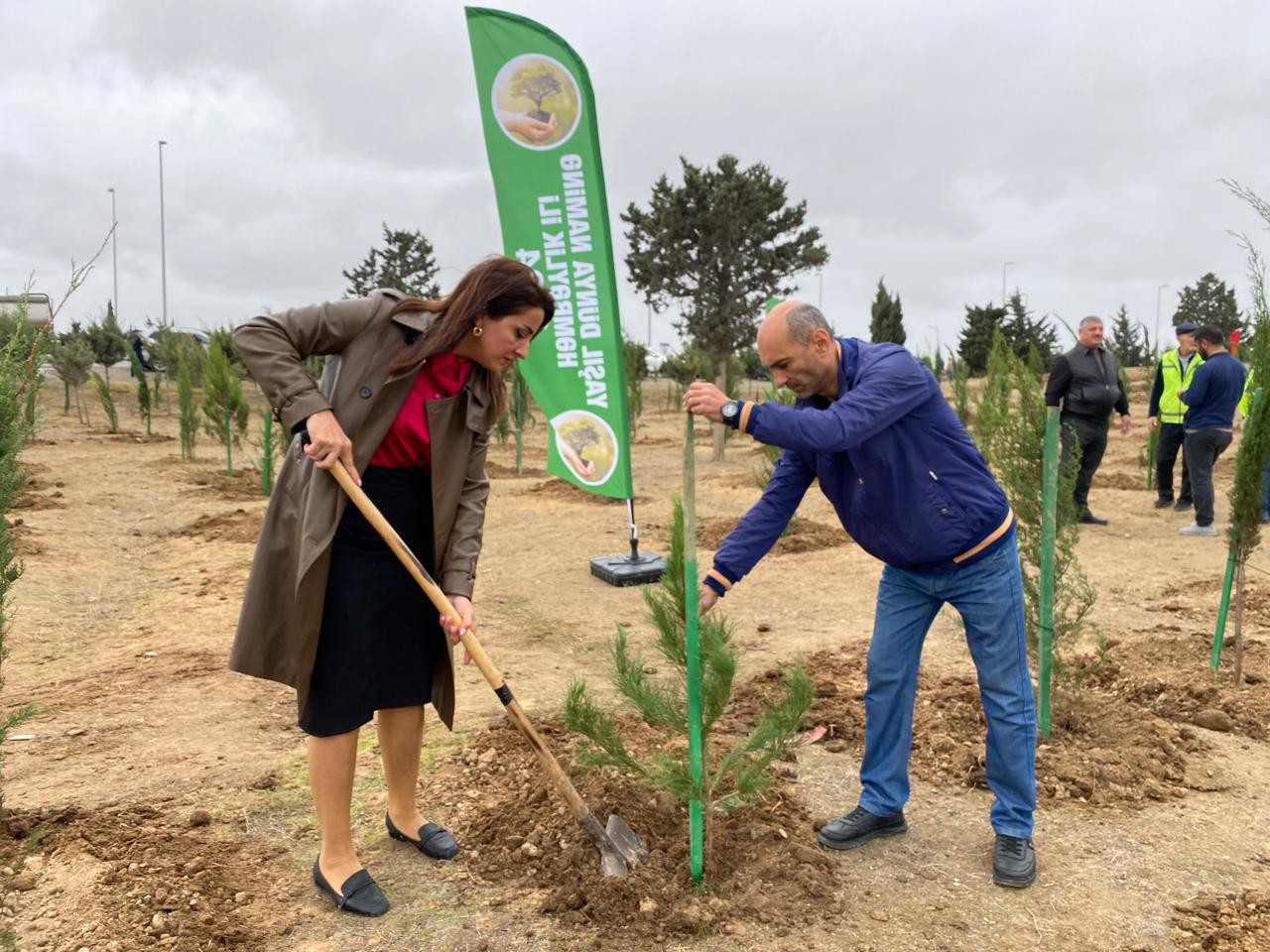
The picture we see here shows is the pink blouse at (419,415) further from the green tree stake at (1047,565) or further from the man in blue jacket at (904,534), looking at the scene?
the green tree stake at (1047,565)

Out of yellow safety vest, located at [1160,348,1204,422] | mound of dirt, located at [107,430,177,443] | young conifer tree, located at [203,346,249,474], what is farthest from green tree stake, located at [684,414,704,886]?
mound of dirt, located at [107,430,177,443]

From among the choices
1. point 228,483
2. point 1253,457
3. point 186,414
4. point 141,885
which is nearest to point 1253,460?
point 1253,457

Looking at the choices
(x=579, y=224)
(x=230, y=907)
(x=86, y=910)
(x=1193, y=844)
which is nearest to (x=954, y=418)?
(x=1193, y=844)

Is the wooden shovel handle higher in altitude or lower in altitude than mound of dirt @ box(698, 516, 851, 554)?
higher

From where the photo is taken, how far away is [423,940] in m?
2.62

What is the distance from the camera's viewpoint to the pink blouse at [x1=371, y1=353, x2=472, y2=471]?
2.68 metres

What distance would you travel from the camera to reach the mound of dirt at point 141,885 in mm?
2590

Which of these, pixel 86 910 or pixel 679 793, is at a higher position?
pixel 679 793

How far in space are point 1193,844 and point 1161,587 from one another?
4117mm

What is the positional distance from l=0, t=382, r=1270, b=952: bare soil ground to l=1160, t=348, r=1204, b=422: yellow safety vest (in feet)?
11.6

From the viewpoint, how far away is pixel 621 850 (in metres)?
2.88

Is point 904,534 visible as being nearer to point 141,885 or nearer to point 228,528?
point 141,885

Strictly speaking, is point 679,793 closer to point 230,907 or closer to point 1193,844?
point 230,907

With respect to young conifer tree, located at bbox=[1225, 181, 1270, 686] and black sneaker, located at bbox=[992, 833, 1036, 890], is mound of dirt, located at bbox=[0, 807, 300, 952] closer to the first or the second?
black sneaker, located at bbox=[992, 833, 1036, 890]
